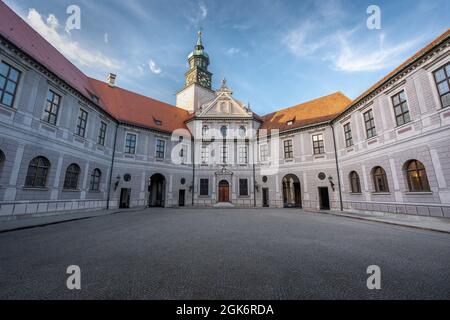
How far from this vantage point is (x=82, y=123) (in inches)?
599

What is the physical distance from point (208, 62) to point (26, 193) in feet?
112

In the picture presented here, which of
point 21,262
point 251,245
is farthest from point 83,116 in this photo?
point 251,245

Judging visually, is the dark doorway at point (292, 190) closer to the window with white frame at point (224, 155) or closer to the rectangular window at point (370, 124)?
the window with white frame at point (224, 155)

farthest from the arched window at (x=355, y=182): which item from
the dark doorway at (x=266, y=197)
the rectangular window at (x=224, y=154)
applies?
the rectangular window at (x=224, y=154)

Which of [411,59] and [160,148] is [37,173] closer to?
[160,148]

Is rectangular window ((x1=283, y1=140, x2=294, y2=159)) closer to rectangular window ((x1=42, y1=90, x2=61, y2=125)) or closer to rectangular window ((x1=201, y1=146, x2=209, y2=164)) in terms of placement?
rectangular window ((x1=201, y1=146, x2=209, y2=164))

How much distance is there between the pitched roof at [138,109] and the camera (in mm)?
20734

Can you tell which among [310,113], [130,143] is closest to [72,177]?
[130,143]

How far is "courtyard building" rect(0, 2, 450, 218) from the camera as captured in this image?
1023 centimetres

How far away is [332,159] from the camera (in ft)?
60.5

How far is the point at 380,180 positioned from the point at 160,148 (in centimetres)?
2094

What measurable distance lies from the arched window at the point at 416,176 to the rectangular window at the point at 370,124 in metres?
3.38

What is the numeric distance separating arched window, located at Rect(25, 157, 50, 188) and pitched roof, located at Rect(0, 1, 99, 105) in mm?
5732

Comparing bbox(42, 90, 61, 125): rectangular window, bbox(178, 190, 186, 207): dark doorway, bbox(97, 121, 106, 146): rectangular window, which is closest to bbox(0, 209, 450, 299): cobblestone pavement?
bbox(42, 90, 61, 125): rectangular window
